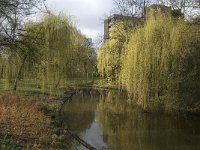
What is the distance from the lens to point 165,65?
902 inches

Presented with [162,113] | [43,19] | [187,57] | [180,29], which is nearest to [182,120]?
[162,113]

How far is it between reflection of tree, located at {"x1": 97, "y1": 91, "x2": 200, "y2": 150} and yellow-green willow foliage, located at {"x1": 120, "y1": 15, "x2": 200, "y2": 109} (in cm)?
145

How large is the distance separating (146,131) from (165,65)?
6.04 metres

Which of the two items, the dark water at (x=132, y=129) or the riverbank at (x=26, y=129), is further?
the dark water at (x=132, y=129)

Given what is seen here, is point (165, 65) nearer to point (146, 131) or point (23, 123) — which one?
point (146, 131)

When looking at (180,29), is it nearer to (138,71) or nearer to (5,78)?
(138,71)

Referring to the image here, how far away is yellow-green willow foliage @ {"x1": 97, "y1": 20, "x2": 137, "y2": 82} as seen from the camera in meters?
38.0

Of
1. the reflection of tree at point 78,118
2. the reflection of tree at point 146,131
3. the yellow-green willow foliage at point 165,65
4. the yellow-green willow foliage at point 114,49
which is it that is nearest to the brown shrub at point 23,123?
the reflection of tree at point 78,118

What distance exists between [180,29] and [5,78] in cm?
1402

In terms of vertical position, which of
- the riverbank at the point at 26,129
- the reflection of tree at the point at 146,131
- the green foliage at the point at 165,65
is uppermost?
the green foliage at the point at 165,65

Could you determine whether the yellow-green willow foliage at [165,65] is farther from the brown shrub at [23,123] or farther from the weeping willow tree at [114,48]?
the weeping willow tree at [114,48]

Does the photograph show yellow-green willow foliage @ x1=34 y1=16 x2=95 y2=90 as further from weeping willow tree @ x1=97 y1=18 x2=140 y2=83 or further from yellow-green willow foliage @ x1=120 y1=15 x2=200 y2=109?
yellow-green willow foliage @ x1=120 y1=15 x2=200 y2=109

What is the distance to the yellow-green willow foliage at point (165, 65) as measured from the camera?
2262 cm

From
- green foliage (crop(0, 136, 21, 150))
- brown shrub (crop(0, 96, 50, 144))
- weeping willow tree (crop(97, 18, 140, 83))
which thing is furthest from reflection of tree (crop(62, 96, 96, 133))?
weeping willow tree (crop(97, 18, 140, 83))
